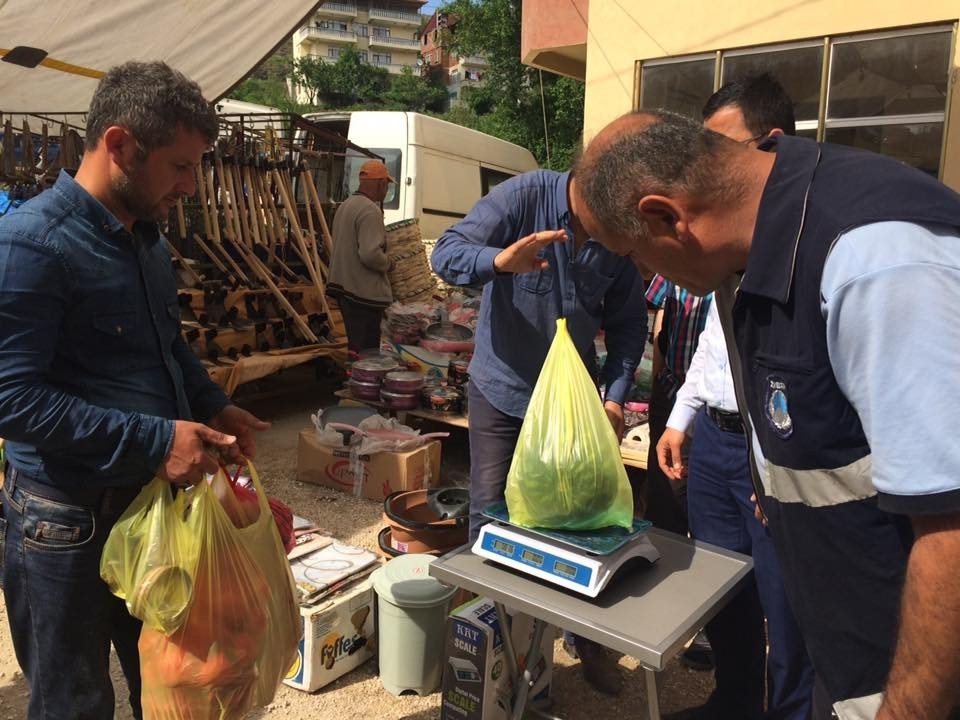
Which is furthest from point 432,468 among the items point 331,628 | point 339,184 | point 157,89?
point 339,184

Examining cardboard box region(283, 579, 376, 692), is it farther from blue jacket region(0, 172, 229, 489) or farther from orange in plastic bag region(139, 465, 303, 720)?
blue jacket region(0, 172, 229, 489)

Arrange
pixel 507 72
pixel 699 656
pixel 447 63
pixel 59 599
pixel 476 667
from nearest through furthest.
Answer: pixel 59 599
pixel 476 667
pixel 699 656
pixel 507 72
pixel 447 63

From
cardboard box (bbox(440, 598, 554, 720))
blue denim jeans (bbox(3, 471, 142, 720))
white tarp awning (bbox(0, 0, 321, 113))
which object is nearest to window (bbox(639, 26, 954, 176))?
white tarp awning (bbox(0, 0, 321, 113))

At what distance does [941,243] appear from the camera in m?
0.82

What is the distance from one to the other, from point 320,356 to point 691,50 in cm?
425

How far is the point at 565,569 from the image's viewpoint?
1601 mm

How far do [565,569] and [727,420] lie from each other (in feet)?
2.61

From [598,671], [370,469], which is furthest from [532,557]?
[370,469]

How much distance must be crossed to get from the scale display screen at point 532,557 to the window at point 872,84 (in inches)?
185

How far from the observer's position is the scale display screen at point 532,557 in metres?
1.65

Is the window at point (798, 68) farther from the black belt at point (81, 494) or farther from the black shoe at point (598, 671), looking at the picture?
the black belt at point (81, 494)

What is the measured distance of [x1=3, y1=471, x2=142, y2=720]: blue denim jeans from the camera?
1543 mm

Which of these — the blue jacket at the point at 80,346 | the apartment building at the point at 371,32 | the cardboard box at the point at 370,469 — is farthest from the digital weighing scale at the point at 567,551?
the apartment building at the point at 371,32

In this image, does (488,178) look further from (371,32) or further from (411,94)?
(371,32)
